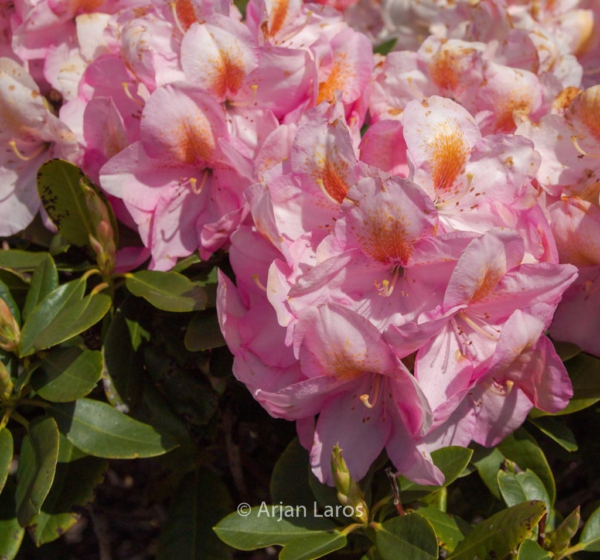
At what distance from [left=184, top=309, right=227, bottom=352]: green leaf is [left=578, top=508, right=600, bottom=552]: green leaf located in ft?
2.05

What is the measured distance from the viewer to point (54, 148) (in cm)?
127

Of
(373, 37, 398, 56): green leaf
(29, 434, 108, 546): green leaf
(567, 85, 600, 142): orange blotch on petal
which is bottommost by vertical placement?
(29, 434, 108, 546): green leaf

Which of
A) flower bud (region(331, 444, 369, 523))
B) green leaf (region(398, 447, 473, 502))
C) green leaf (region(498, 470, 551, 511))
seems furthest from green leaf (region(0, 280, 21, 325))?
green leaf (region(498, 470, 551, 511))

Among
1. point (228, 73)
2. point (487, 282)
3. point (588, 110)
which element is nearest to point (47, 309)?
point (228, 73)

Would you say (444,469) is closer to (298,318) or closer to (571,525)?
(571,525)

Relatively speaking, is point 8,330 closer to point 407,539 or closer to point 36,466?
point 36,466

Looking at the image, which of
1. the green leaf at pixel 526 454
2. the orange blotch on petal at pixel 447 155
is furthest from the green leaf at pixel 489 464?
the orange blotch on petal at pixel 447 155

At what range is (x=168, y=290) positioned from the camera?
1.13 m

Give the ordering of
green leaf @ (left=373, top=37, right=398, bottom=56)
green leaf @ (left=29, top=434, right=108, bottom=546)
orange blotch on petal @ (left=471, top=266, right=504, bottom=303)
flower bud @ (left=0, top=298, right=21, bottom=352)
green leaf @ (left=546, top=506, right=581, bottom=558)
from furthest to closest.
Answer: green leaf @ (left=373, top=37, right=398, bottom=56)
green leaf @ (left=29, top=434, right=108, bottom=546)
flower bud @ (left=0, top=298, right=21, bottom=352)
green leaf @ (left=546, top=506, right=581, bottom=558)
orange blotch on petal @ (left=471, top=266, right=504, bottom=303)

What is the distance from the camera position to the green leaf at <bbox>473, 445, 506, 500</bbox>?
1.14 m

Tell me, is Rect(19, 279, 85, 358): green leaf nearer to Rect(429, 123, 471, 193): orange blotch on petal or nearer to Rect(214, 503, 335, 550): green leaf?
Rect(214, 503, 335, 550): green leaf

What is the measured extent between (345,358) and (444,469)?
26 centimetres

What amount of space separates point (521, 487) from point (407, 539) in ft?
0.82

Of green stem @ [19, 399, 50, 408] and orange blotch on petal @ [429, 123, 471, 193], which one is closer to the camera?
orange blotch on petal @ [429, 123, 471, 193]
